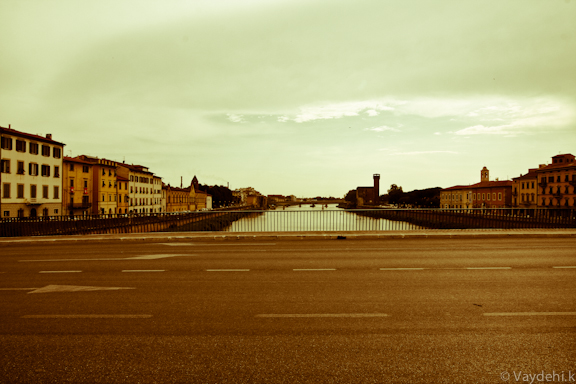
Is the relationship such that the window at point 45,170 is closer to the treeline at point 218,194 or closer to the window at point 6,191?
the window at point 6,191

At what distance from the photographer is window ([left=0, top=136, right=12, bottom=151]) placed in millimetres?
42256

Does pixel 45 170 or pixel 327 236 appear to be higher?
pixel 45 170

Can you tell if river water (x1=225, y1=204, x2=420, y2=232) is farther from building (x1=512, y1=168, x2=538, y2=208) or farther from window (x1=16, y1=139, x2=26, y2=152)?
building (x1=512, y1=168, x2=538, y2=208)

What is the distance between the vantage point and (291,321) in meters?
5.25

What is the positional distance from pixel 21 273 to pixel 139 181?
77329mm

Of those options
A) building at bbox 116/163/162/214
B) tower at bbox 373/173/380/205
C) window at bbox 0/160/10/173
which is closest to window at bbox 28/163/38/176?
window at bbox 0/160/10/173

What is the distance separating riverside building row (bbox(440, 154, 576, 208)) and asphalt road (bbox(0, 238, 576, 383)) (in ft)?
205

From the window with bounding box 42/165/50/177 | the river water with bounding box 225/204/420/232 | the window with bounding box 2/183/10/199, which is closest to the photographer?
the river water with bounding box 225/204/420/232

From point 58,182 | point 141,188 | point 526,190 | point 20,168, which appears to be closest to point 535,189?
point 526,190

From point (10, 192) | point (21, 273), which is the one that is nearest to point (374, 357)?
point (21, 273)

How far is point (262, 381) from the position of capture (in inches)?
141

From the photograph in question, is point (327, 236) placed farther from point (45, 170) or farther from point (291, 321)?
point (45, 170)

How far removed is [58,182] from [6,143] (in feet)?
36.8

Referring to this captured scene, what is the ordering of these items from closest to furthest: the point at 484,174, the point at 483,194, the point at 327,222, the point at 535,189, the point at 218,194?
the point at 327,222
the point at 535,189
the point at 483,194
the point at 484,174
the point at 218,194
